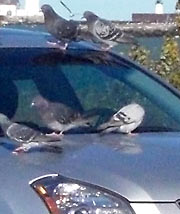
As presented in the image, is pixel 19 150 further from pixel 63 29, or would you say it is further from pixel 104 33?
pixel 104 33

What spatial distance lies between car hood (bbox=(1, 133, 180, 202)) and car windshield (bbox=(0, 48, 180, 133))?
1.18 ft

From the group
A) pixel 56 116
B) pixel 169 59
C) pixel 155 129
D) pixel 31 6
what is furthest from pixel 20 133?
pixel 31 6

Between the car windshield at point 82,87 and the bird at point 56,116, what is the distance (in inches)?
1.0

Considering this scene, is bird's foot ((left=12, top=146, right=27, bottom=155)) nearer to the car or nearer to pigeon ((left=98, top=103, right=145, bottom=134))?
the car

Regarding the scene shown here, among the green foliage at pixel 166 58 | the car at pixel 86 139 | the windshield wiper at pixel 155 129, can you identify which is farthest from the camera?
the green foliage at pixel 166 58

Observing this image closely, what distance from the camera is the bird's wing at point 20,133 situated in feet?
15.1

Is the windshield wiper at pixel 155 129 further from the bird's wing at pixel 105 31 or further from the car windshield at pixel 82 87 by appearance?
the bird's wing at pixel 105 31

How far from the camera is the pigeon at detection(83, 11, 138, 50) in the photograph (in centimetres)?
582

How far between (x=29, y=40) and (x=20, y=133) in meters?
1.22

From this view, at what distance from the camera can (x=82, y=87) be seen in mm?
5816

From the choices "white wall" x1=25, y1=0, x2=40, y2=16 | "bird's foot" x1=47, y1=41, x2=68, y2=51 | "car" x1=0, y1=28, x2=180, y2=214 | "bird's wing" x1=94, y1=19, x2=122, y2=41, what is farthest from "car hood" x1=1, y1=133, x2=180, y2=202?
"white wall" x1=25, y1=0, x2=40, y2=16

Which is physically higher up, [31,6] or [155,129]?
[155,129]

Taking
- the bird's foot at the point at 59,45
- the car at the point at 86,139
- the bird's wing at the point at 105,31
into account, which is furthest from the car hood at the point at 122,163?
the bird's wing at the point at 105,31

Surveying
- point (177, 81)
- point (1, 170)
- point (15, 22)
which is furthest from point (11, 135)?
point (15, 22)
